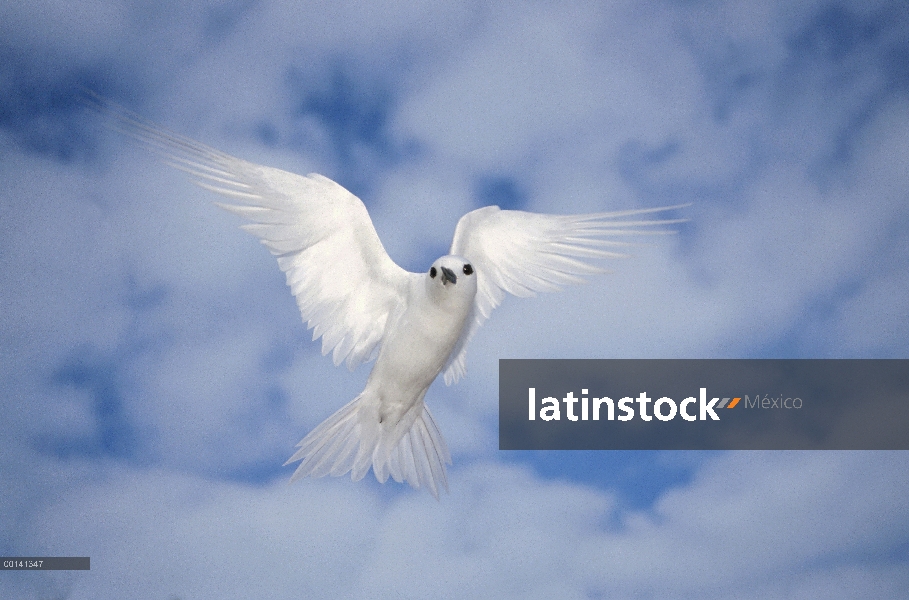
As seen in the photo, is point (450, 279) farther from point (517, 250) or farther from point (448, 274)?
point (517, 250)

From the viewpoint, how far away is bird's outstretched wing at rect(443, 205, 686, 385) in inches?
285

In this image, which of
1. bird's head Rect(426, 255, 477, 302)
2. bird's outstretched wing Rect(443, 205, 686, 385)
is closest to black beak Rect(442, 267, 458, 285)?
bird's head Rect(426, 255, 477, 302)

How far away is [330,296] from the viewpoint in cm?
709

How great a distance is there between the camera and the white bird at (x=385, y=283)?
6523 millimetres

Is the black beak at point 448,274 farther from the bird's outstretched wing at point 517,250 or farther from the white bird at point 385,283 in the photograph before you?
the bird's outstretched wing at point 517,250

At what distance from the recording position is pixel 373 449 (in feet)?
24.4

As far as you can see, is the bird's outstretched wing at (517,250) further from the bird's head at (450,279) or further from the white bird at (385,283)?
the bird's head at (450,279)

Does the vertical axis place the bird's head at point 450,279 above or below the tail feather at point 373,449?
above

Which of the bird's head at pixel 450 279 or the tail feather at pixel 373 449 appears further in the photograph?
the tail feather at pixel 373 449

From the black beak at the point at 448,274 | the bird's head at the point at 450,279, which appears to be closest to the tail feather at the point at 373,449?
the bird's head at the point at 450,279

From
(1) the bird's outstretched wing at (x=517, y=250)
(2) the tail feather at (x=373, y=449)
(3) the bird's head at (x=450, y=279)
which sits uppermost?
(1) the bird's outstretched wing at (x=517, y=250)

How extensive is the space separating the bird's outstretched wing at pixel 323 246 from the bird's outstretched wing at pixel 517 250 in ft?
2.71

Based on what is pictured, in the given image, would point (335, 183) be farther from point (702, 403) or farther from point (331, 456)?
point (702, 403)

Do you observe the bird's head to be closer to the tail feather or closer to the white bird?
the white bird
